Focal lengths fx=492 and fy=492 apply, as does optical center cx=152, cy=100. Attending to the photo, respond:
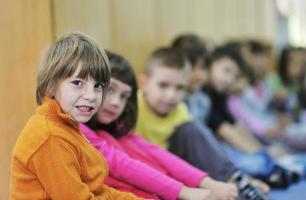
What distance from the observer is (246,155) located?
228cm

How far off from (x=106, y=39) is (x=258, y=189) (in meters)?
0.80

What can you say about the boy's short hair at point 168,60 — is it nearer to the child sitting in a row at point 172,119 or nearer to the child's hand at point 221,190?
the child sitting in a row at point 172,119

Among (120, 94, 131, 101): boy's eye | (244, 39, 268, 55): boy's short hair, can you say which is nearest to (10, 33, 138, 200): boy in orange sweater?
(120, 94, 131, 101): boy's eye

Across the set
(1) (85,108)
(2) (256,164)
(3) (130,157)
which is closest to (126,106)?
(3) (130,157)

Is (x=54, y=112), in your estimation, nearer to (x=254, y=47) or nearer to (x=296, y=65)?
(x=254, y=47)

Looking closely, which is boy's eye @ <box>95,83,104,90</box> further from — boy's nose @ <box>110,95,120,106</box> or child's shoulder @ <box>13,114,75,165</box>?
boy's nose @ <box>110,95,120,106</box>

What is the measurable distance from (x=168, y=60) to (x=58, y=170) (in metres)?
0.92

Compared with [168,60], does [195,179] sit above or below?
below

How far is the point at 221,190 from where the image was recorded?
150cm

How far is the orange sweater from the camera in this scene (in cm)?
103

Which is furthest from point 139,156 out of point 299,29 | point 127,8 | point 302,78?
point 299,29

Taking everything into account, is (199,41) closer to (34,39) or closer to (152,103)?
(152,103)

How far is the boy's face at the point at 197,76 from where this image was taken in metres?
2.25

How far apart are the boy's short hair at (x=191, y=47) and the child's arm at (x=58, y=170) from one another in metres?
1.28
